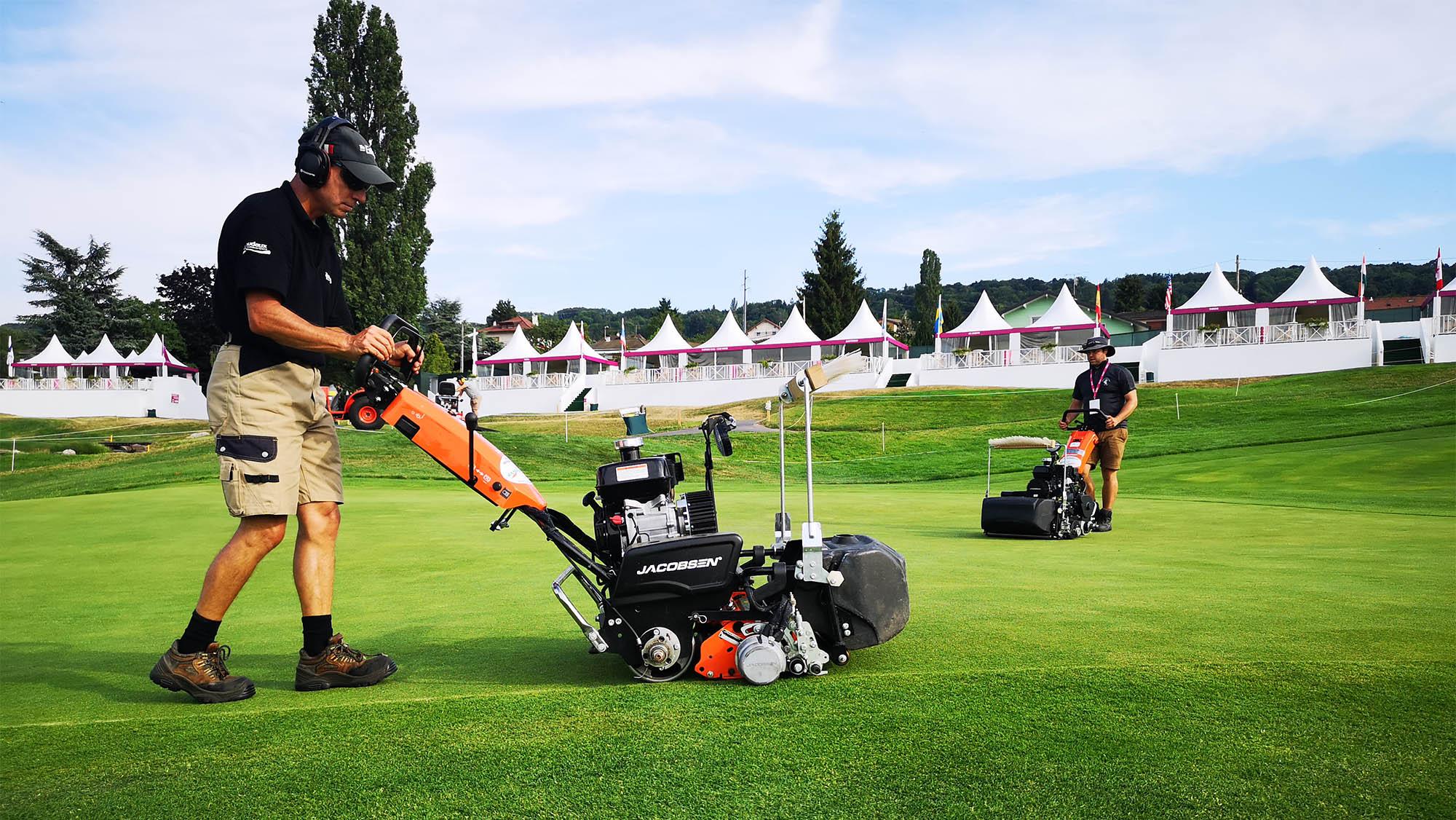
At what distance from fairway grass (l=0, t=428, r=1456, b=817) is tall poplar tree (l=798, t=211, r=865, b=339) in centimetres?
7004

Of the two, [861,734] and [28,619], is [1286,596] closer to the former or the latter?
[861,734]

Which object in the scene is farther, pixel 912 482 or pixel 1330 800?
pixel 912 482

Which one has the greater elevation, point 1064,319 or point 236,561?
point 1064,319

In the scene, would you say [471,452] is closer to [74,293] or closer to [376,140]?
[376,140]

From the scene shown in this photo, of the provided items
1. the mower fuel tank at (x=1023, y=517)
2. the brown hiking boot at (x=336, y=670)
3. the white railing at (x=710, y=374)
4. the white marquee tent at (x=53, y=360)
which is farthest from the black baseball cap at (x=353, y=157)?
the white marquee tent at (x=53, y=360)

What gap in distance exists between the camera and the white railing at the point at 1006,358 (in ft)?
166

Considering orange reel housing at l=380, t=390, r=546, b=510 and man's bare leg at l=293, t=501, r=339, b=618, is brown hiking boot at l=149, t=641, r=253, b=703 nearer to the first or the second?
man's bare leg at l=293, t=501, r=339, b=618

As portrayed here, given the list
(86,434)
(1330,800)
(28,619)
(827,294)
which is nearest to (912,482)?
(28,619)

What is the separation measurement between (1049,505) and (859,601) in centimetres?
613

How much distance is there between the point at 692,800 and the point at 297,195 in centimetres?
300

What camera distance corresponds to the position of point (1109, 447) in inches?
418

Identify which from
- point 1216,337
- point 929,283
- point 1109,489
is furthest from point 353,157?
point 929,283

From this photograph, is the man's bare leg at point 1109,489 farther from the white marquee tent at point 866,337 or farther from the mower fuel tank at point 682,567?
the white marquee tent at point 866,337

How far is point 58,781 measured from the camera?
8.86 ft
